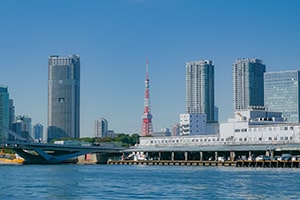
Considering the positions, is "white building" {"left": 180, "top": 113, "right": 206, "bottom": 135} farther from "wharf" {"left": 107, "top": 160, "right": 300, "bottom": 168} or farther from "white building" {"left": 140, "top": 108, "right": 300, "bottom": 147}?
"wharf" {"left": 107, "top": 160, "right": 300, "bottom": 168}

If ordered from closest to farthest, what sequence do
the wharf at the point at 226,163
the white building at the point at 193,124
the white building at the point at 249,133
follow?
the wharf at the point at 226,163 → the white building at the point at 249,133 → the white building at the point at 193,124

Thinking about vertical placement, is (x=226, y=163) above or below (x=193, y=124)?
below

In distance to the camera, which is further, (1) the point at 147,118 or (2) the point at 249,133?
(1) the point at 147,118

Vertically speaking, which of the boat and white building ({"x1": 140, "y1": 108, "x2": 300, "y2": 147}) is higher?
white building ({"x1": 140, "y1": 108, "x2": 300, "y2": 147})

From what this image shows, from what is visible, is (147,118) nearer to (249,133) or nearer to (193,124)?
(193,124)

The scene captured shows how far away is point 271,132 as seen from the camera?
124312 millimetres

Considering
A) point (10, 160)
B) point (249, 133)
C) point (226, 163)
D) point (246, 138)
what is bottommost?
point (10, 160)

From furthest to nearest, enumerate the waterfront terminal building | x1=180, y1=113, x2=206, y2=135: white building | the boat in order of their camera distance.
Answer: x1=180, y1=113, x2=206, y2=135: white building < the boat < the waterfront terminal building

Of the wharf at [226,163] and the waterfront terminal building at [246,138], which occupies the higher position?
the waterfront terminal building at [246,138]

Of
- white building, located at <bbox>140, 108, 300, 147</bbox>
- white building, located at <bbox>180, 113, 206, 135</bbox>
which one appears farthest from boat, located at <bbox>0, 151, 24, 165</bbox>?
white building, located at <bbox>180, 113, 206, 135</bbox>

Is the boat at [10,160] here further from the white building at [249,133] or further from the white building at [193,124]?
the white building at [193,124]

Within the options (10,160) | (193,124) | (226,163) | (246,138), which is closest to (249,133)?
(246,138)

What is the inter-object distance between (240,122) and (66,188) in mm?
80068

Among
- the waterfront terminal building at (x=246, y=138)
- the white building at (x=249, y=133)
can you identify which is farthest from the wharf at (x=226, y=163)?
the white building at (x=249, y=133)
